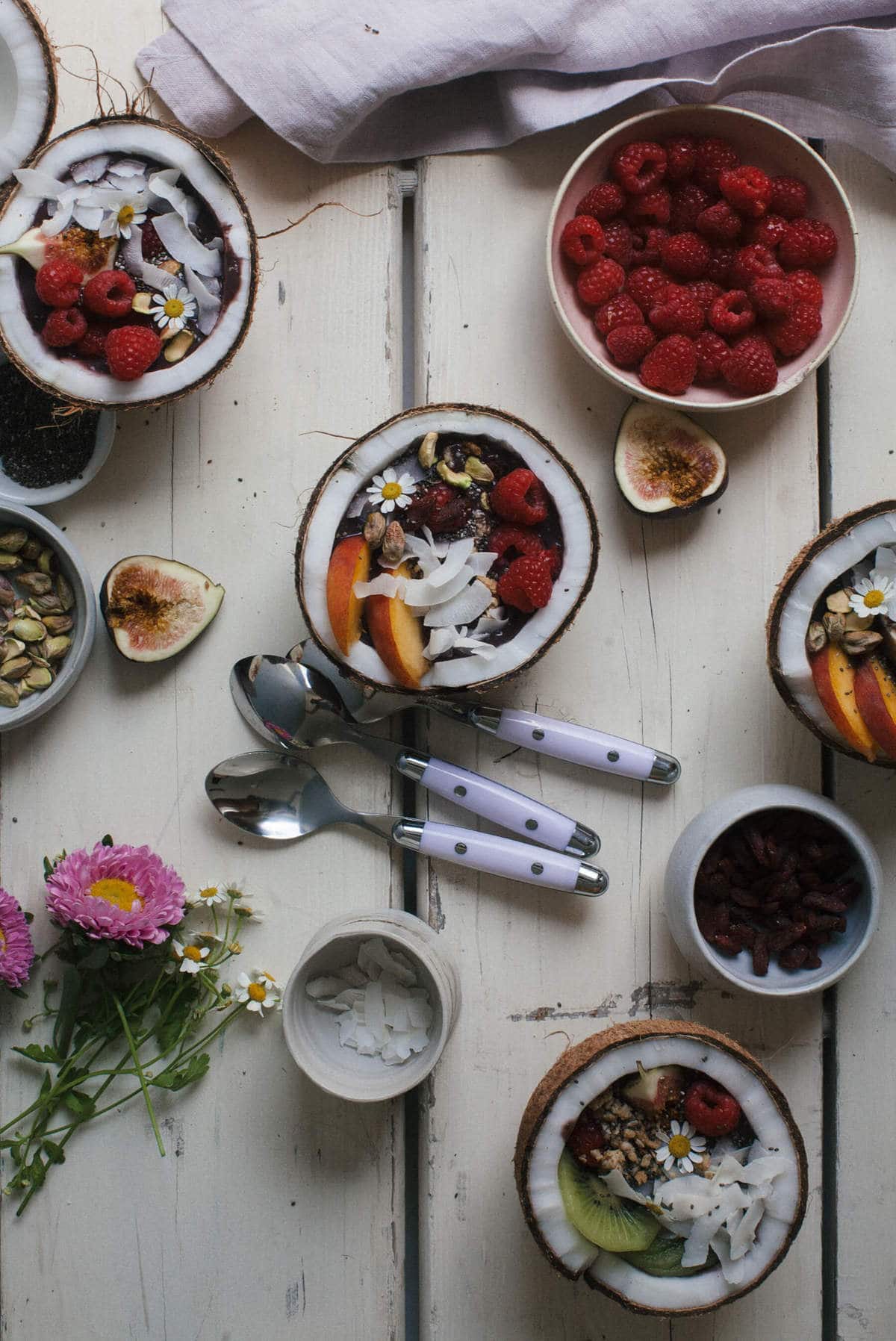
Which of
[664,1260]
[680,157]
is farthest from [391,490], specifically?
[664,1260]

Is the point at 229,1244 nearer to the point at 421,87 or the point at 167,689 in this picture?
the point at 167,689

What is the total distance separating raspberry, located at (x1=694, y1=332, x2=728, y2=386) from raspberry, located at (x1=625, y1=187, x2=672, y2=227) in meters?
0.15

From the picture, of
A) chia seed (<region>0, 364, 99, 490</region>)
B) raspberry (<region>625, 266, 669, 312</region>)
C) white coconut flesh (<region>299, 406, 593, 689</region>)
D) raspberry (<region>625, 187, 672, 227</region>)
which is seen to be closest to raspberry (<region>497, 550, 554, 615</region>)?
white coconut flesh (<region>299, 406, 593, 689</region>)

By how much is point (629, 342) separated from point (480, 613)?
0.38 m

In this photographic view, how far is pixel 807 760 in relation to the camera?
1.35 m

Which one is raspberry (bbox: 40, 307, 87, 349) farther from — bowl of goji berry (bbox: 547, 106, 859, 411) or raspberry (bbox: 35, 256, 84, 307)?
bowl of goji berry (bbox: 547, 106, 859, 411)

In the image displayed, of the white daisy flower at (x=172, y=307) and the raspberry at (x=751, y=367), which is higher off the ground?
the white daisy flower at (x=172, y=307)

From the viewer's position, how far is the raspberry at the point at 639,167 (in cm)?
125

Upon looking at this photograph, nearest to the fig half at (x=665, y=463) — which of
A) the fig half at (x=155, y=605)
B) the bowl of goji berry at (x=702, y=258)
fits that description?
the bowl of goji berry at (x=702, y=258)

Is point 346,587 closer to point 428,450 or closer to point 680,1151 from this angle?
point 428,450

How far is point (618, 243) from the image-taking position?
128 cm

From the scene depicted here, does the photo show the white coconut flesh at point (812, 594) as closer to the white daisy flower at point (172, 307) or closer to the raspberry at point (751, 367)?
the raspberry at point (751, 367)

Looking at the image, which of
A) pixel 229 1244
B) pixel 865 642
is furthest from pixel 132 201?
pixel 229 1244

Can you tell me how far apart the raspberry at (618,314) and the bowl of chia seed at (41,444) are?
62 centimetres
